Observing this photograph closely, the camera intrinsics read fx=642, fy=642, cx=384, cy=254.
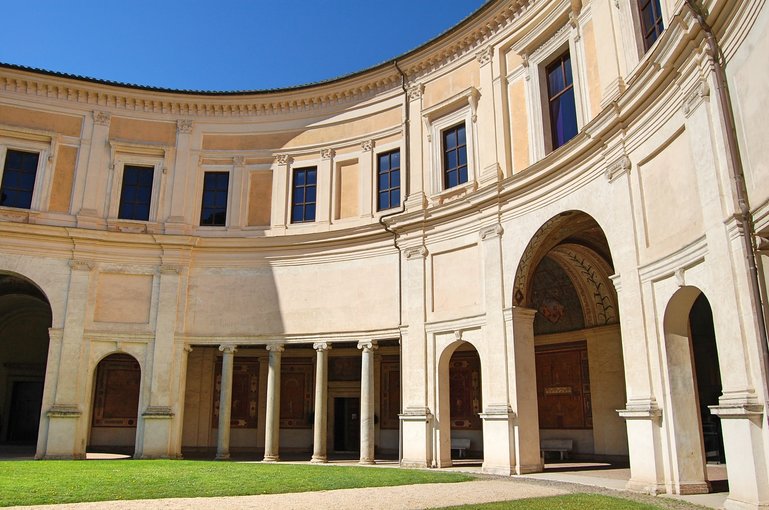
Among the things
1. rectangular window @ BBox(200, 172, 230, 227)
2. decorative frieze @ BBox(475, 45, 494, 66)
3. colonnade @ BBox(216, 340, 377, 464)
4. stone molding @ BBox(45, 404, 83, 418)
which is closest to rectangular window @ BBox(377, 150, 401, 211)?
decorative frieze @ BBox(475, 45, 494, 66)

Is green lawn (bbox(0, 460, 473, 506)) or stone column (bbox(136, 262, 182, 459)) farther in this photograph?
stone column (bbox(136, 262, 182, 459))

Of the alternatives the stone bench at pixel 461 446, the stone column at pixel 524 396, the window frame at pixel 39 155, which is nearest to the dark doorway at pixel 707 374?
the stone column at pixel 524 396

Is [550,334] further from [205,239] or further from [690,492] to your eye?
[205,239]

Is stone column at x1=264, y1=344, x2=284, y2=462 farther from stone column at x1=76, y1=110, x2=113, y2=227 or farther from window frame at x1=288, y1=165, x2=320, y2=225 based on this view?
stone column at x1=76, y1=110, x2=113, y2=227

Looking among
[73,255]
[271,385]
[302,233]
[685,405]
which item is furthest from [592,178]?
[73,255]

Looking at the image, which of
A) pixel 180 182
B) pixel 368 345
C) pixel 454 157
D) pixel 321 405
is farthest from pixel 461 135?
pixel 180 182

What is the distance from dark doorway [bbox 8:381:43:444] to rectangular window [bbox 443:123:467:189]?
19.0m

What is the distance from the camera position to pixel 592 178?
13.6 m

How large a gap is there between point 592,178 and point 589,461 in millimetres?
8724

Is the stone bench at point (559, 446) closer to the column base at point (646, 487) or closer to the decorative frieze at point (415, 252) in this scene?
the decorative frieze at point (415, 252)

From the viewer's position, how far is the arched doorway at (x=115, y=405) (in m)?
22.9

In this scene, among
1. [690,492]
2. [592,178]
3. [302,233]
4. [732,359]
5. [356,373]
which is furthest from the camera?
[356,373]

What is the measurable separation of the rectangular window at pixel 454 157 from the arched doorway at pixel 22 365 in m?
17.0

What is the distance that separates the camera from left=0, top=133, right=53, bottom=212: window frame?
21172 mm
